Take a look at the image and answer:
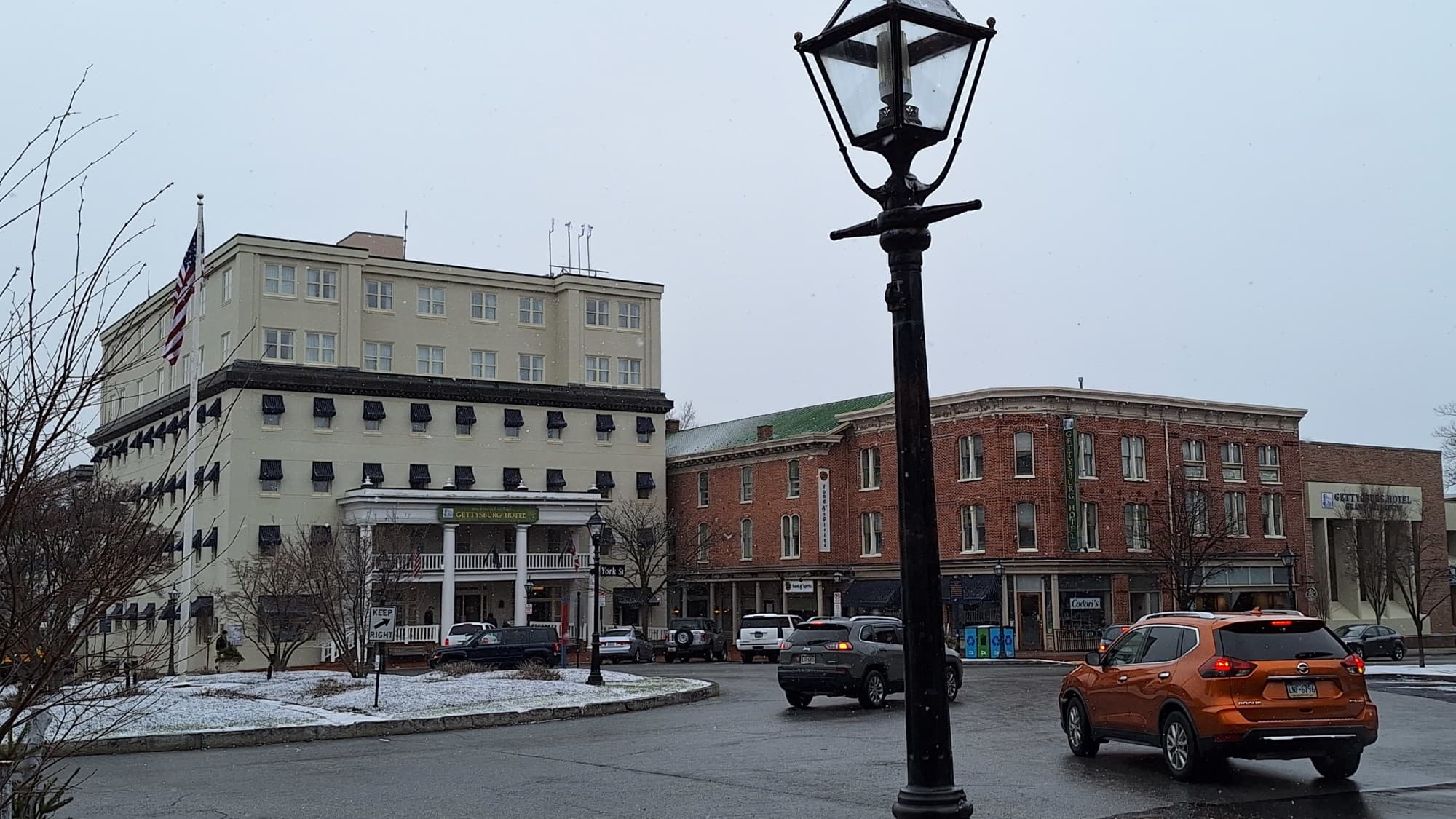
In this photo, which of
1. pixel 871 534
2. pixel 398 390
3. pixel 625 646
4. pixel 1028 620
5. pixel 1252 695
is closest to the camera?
pixel 1252 695

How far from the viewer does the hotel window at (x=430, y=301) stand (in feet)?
211

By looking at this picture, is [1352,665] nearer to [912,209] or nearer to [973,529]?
[912,209]

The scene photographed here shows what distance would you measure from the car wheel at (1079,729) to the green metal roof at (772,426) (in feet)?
154

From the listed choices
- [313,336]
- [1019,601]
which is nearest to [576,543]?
[313,336]

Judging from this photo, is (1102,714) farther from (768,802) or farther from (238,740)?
(238,740)

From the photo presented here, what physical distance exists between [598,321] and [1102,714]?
54021mm

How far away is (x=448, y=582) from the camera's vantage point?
57469mm

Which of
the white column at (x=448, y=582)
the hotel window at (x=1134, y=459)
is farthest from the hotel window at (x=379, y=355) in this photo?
the hotel window at (x=1134, y=459)

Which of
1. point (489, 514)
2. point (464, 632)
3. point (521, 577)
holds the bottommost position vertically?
point (464, 632)

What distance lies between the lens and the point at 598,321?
67750 millimetres

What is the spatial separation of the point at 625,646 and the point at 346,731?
101 ft

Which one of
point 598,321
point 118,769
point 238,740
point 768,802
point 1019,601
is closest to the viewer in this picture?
point 768,802

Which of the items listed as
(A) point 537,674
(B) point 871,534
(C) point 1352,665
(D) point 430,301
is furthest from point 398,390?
(C) point 1352,665

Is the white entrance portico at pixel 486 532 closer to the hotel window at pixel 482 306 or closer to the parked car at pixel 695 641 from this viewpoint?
the parked car at pixel 695 641
